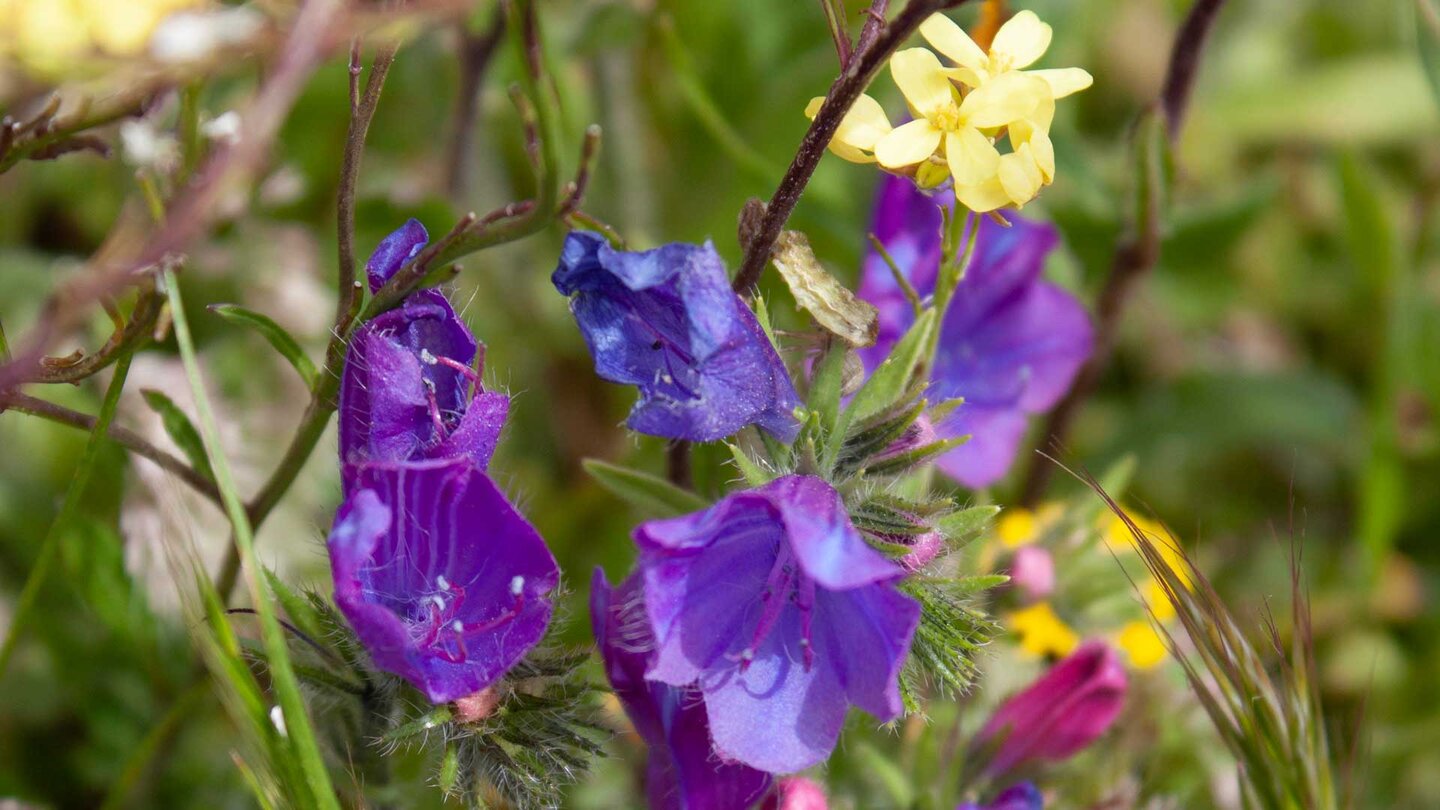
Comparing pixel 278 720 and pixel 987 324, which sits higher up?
pixel 278 720

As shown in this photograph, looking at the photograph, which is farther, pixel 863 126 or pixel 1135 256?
pixel 1135 256

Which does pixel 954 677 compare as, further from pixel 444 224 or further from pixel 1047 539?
pixel 444 224

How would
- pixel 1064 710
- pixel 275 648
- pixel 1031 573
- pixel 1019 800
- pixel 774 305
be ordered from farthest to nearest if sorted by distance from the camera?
pixel 774 305, pixel 1031 573, pixel 1064 710, pixel 1019 800, pixel 275 648

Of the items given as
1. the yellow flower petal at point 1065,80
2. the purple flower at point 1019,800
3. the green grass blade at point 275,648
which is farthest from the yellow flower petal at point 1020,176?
the green grass blade at point 275,648

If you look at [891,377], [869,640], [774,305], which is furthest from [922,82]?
[774,305]

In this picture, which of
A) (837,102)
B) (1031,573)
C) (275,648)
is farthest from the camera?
(1031,573)

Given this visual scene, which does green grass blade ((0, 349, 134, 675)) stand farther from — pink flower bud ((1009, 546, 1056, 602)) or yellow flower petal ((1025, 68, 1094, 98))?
pink flower bud ((1009, 546, 1056, 602))

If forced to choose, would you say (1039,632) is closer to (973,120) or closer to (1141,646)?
(1141,646)

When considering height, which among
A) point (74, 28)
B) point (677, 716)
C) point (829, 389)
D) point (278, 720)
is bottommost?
point (677, 716)

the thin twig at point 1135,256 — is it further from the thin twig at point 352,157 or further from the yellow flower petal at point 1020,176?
the thin twig at point 352,157
